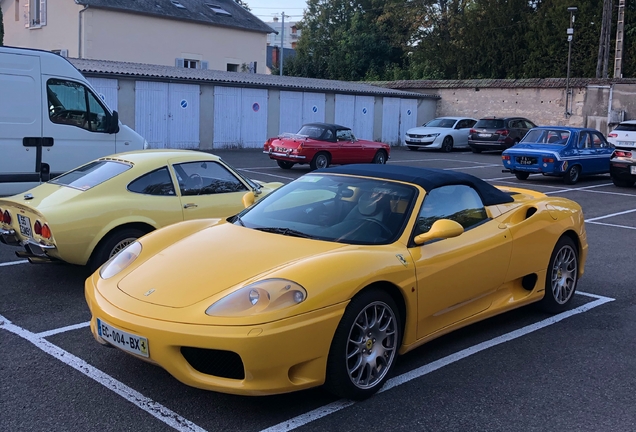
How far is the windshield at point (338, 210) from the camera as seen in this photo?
470cm

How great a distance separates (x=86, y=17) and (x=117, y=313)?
106 ft

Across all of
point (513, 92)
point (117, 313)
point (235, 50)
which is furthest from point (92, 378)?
point (235, 50)

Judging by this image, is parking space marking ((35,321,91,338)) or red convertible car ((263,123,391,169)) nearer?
parking space marking ((35,321,91,338))

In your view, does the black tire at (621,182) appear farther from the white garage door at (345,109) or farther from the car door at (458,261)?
the white garage door at (345,109)

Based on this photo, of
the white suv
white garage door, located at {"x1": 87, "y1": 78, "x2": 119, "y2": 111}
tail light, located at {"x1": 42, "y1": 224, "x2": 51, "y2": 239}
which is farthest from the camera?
white garage door, located at {"x1": 87, "y1": 78, "x2": 119, "y2": 111}

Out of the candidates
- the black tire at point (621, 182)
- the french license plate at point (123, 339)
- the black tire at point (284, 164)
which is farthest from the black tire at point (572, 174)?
the french license plate at point (123, 339)

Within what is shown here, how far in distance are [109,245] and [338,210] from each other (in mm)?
2654

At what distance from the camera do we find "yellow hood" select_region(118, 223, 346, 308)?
4016mm

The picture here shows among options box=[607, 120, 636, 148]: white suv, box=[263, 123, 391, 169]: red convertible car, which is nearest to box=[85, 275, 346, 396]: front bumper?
box=[607, 120, 636, 148]: white suv

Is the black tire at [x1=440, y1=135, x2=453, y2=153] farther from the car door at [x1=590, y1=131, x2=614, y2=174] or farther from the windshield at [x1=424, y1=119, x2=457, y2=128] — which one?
the car door at [x1=590, y1=131, x2=614, y2=174]

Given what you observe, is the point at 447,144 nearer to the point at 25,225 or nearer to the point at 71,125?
the point at 71,125

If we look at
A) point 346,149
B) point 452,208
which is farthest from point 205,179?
point 346,149

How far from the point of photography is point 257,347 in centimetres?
360

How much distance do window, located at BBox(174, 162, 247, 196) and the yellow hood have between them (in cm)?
251
